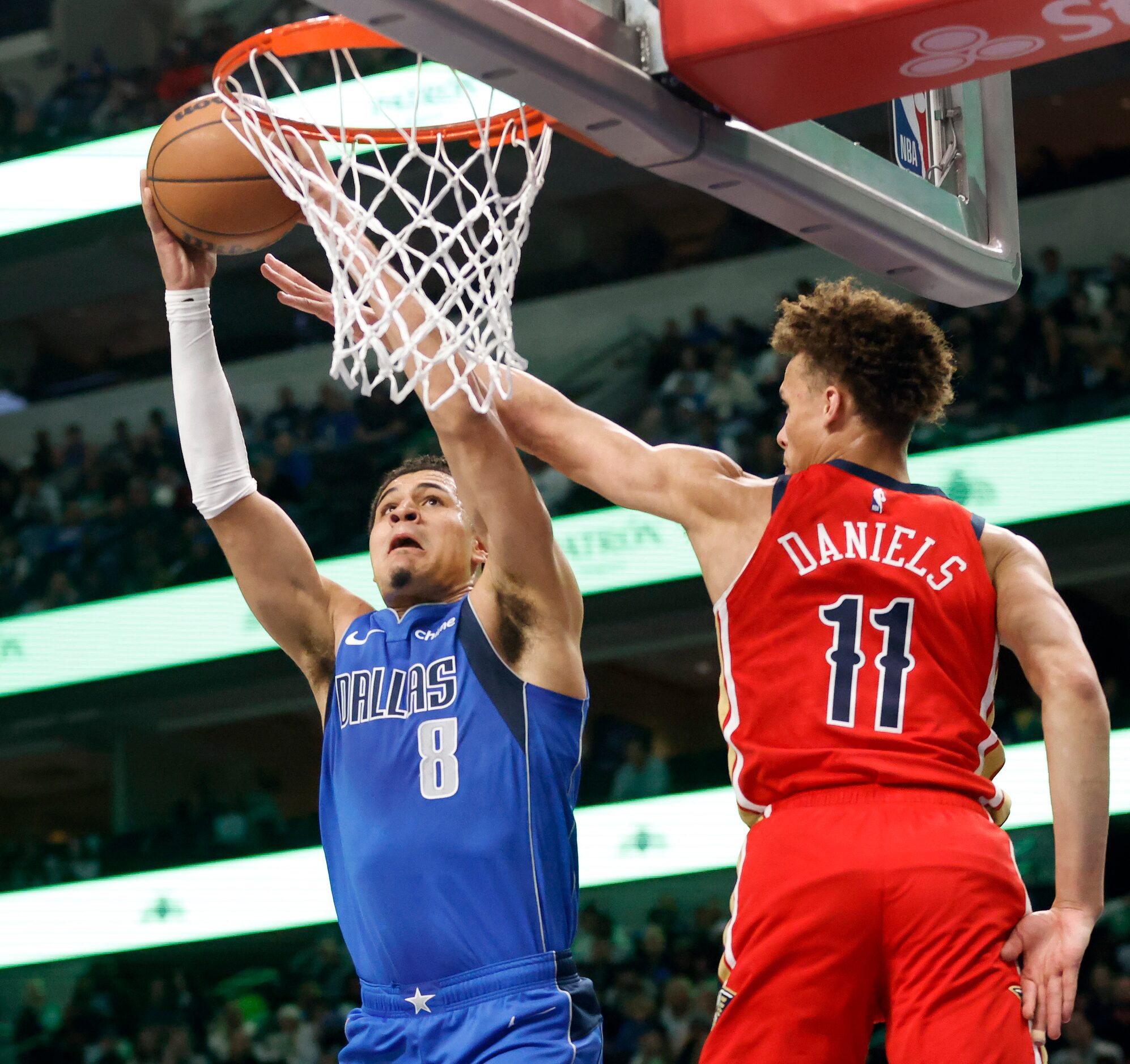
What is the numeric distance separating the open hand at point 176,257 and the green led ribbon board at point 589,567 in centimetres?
629

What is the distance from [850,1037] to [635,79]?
5.79 ft

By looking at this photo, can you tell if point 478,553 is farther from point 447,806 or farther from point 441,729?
point 447,806

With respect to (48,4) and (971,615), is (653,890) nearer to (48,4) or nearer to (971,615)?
(971,615)

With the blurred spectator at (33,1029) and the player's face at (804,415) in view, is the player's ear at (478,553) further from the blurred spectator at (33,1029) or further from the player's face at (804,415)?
the blurred spectator at (33,1029)

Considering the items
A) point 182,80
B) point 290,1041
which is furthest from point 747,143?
point 182,80

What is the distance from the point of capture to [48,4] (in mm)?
15562

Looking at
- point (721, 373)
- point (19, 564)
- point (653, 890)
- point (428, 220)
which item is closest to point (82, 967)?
point (19, 564)

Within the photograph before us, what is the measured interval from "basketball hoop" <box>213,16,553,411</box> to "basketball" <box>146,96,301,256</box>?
5 centimetres

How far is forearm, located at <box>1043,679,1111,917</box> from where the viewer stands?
2734 millimetres

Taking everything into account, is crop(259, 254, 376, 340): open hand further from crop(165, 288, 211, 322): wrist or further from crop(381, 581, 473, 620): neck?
crop(381, 581, 473, 620): neck

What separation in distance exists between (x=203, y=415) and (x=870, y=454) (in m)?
1.67

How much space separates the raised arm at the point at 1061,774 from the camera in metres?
2.62

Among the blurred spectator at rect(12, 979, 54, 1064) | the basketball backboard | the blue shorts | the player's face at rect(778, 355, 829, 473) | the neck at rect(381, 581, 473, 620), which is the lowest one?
the blurred spectator at rect(12, 979, 54, 1064)

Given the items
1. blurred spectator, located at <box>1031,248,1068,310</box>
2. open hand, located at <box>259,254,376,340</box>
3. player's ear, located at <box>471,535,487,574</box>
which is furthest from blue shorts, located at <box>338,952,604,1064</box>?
blurred spectator, located at <box>1031,248,1068,310</box>
